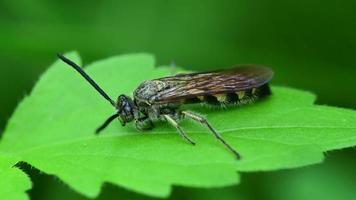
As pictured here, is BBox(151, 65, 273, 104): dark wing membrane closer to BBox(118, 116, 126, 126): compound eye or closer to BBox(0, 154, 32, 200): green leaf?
BBox(118, 116, 126, 126): compound eye

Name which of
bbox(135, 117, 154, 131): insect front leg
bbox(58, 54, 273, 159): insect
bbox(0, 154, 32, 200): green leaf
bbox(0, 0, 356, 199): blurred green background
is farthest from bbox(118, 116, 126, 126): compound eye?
bbox(0, 0, 356, 199): blurred green background

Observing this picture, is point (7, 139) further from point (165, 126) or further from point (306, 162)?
point (306, 162)

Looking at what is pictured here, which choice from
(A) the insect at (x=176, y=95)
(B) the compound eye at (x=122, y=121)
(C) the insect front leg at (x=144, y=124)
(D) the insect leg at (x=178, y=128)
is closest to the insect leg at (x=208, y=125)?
(A) the insect at (x=176, y=95)

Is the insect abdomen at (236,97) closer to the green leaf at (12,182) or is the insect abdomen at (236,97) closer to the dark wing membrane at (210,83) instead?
the dark wing membrane at (210,83)

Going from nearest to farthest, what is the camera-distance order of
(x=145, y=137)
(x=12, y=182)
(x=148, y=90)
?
(x=12, y=182) → (x=145, y=137) → (x=148, y=90)

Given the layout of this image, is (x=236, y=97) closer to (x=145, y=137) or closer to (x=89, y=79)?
(x=145, y=137)

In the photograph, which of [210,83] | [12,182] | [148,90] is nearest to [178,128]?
[148,90]
